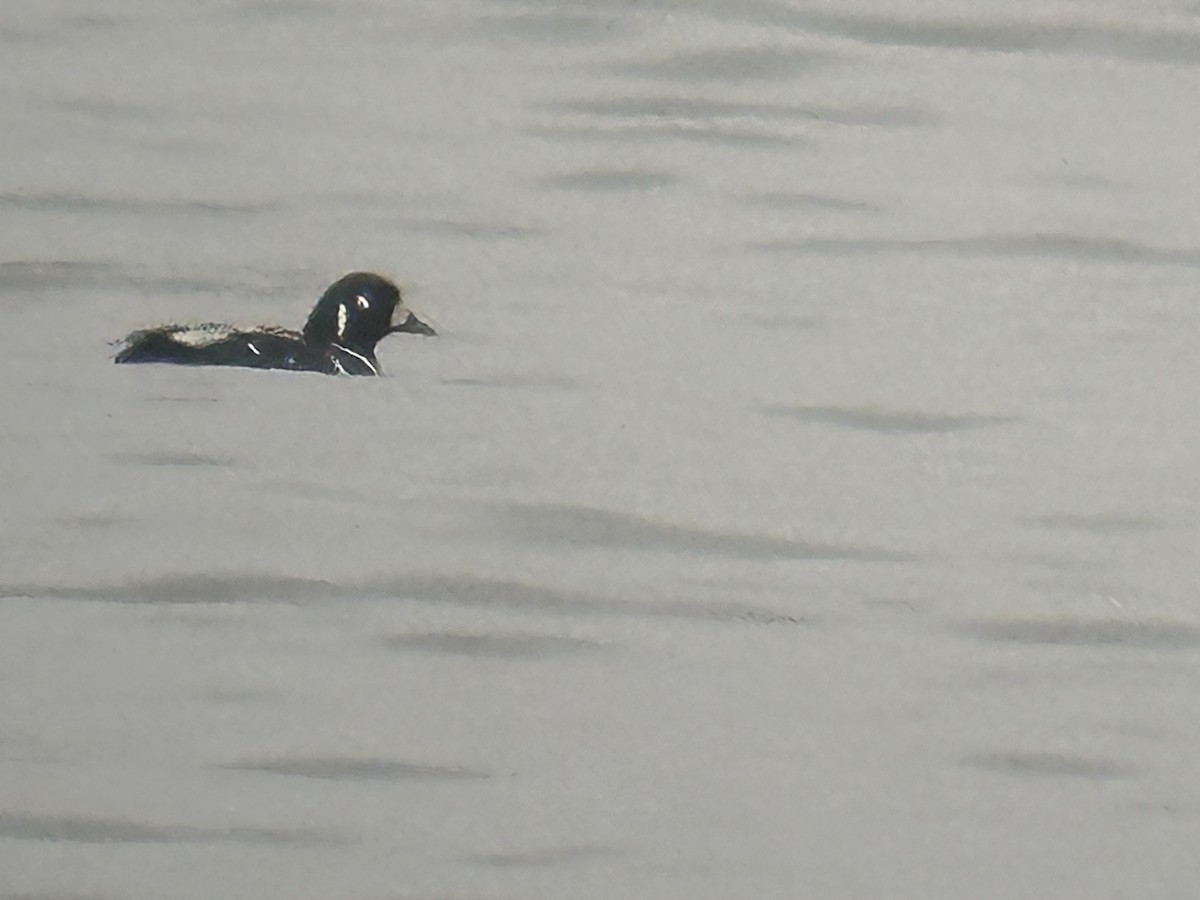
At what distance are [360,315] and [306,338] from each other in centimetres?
4

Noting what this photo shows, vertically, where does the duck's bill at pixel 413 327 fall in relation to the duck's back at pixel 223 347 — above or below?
above

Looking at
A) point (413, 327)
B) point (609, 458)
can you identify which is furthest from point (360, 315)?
point (609, 458)

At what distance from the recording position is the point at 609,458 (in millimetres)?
810

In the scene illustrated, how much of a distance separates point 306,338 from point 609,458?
187 millimetres

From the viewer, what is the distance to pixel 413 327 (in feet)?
2.61

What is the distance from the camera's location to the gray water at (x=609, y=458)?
2.62ft

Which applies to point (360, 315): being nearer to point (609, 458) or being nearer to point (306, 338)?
point (306, 338)

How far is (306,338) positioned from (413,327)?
0.06 m

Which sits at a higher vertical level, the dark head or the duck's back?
the dark head

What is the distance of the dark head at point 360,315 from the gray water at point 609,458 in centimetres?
1

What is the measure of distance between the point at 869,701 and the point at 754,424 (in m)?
0.18

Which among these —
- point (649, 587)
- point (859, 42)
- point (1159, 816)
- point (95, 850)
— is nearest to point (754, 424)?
point (649, 587)

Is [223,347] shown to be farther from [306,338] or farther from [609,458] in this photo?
[609,458]

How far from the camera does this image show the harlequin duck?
0.78 metres
